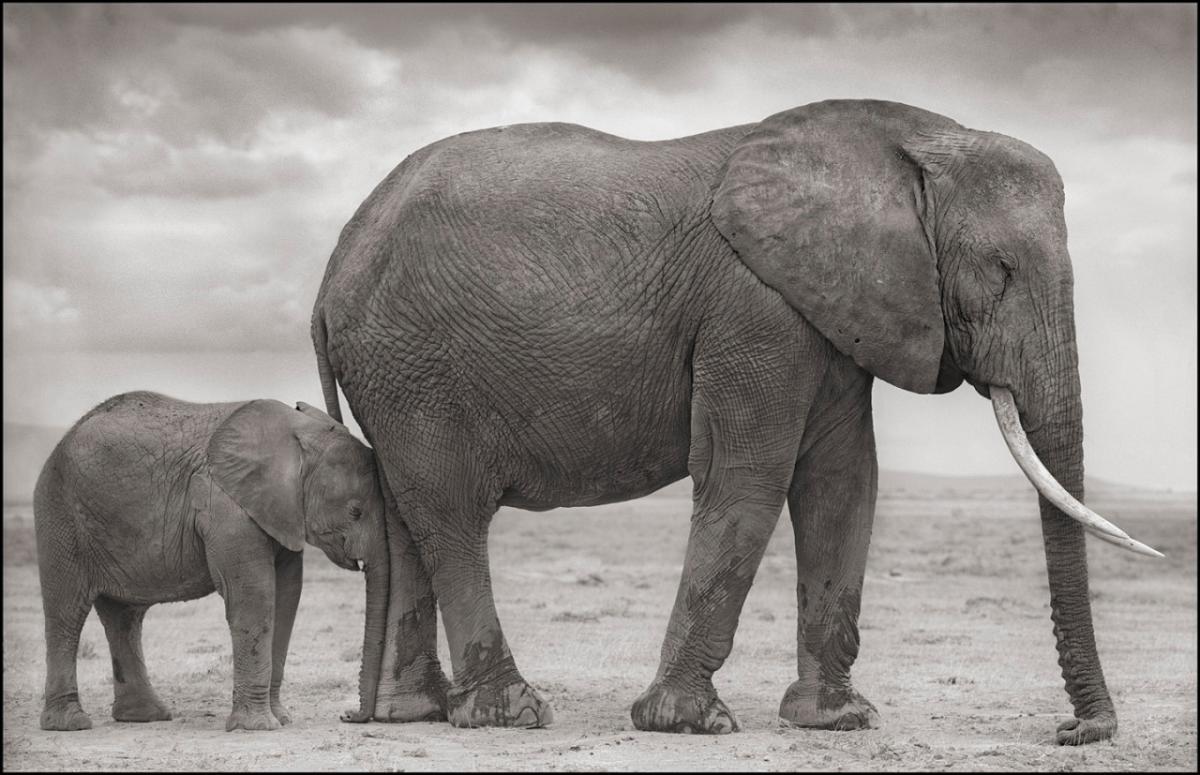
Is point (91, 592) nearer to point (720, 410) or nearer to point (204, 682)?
point (204, 682)

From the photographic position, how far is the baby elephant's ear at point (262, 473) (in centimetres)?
1016

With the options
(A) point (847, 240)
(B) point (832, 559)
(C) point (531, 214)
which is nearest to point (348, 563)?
(C) point (531, 214)

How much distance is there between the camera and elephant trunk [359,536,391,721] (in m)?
10.7

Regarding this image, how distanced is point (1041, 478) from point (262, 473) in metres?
4.51

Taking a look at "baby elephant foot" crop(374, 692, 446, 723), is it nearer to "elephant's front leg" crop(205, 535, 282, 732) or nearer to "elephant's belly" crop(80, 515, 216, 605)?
"elephant's front leg" crop(205, 535, 282, 732)

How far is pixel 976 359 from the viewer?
978 cm

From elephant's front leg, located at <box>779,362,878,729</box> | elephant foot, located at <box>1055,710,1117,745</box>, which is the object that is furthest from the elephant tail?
elephant foot, located at <box>1055,710,1117,745</box>

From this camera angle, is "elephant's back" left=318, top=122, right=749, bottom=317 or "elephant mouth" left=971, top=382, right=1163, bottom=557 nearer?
"elephant mouth" left=971, top=382, right=1163, bottom=557

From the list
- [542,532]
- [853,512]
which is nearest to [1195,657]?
[853,512]

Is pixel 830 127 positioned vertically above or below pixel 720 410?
above

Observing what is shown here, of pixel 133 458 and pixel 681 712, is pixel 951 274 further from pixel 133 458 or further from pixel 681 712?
pixel 133 458

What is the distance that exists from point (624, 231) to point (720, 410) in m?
1.21

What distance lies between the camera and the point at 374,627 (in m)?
10.8

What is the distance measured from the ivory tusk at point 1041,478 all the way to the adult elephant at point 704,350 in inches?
0.7
